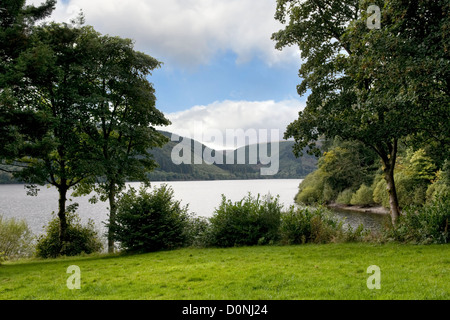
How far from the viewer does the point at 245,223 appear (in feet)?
51.9

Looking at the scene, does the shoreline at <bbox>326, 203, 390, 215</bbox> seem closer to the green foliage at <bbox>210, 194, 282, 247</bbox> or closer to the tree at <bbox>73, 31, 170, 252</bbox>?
the green foliage at <bbox>210, 194, 282, 247</bbox>

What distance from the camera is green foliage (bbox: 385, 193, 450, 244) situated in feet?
39.9

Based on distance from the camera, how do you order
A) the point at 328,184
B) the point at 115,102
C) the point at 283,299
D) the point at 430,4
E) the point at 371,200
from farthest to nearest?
the point at 328,184
the point at 371,200
the point at 115,102
the point at 430,4
the point at 283,299

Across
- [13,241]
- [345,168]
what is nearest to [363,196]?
[345,168]

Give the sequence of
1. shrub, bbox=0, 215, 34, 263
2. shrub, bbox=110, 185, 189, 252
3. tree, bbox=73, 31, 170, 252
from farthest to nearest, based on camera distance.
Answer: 1. shrub, bbox=0, 215, 34, 263
2. tree, bbox=73, 31, 170, 252
3. shrub, bbox=110, 185, 189, 252

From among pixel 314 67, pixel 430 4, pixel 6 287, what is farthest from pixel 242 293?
pixel 314 67

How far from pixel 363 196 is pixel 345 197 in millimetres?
4491

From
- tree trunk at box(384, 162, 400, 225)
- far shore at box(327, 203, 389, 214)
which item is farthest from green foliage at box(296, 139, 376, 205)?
tree trunk at box(384, 162, 400, 225)

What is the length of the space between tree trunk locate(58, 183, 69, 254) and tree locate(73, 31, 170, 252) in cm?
157

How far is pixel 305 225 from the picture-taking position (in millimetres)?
14672

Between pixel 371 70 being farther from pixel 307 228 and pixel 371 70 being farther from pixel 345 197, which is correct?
pixel 345 197
